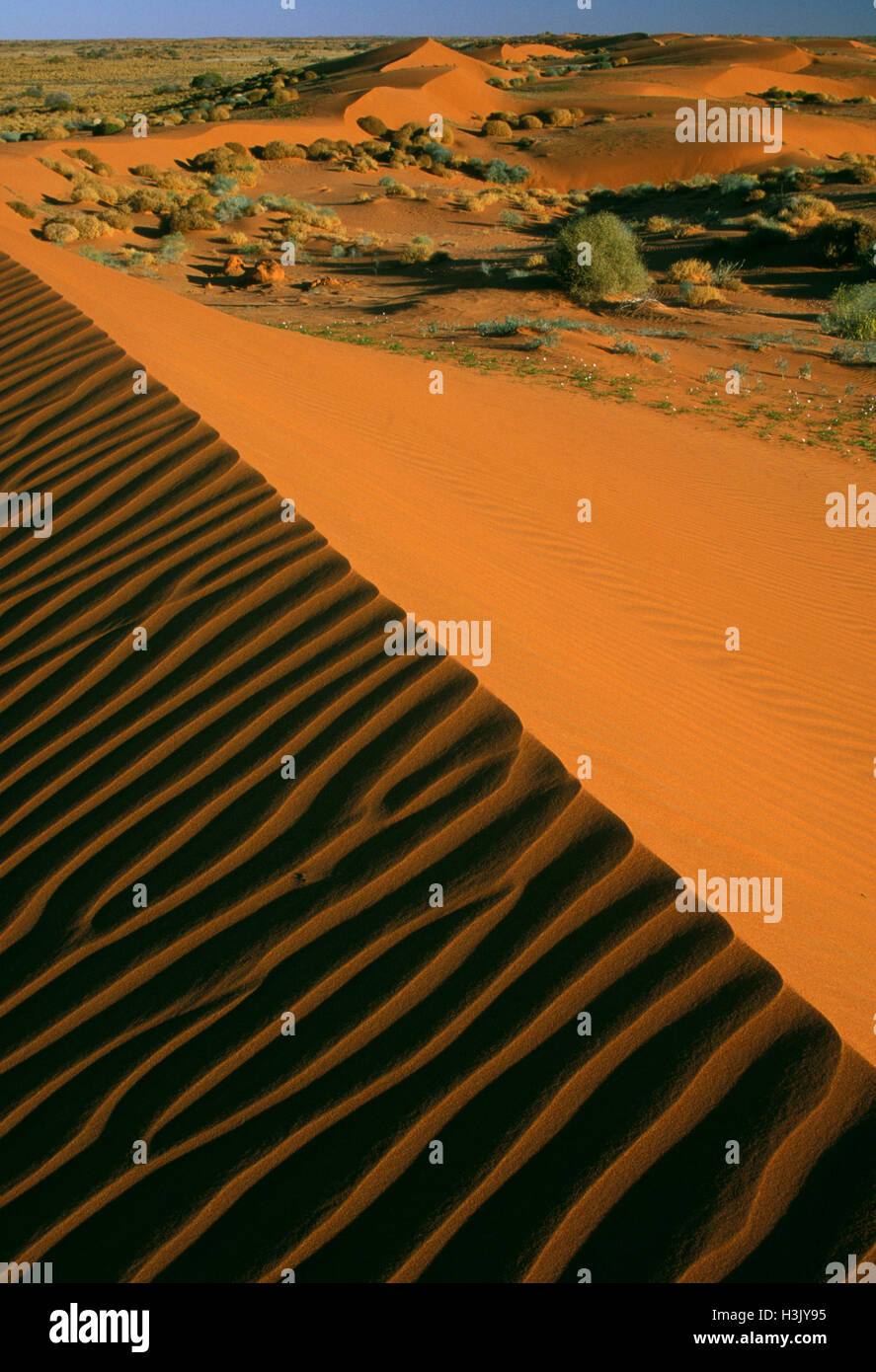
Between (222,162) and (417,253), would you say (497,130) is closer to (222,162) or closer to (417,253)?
(222,162)

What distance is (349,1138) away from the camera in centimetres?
226

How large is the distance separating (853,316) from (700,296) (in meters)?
2.65

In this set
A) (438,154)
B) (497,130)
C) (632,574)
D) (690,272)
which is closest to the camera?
(632,574)

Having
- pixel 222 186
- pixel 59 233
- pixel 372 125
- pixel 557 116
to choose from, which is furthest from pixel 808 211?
pixel 557 116

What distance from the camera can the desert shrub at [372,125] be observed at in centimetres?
3641

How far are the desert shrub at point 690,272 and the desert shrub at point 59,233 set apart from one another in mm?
11619

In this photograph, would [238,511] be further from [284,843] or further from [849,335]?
[849,335]

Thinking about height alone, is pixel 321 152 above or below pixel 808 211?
above

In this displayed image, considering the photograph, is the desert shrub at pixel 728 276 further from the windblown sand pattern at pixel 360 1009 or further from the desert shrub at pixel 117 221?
the windblown sand pattern at pixel 360 1009

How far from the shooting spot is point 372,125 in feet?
→ 120

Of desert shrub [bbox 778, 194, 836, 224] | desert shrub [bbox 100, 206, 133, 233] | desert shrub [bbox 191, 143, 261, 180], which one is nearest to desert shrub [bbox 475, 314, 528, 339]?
desert shrub [bbox 100, 206, 133, 233]

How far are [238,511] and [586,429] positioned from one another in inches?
228

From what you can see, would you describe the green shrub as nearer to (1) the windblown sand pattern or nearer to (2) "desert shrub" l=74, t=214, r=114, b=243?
(2) "desert shrub" l=74, t=214, r=114, b=243

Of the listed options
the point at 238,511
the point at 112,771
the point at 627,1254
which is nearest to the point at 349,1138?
the point at 627,1254
